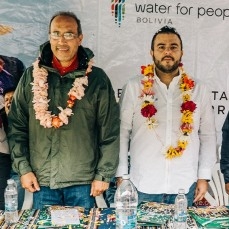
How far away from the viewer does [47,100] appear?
258 centimetres

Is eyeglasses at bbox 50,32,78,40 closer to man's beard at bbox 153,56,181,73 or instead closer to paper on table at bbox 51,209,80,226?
man's beard at bbox 153,56,181,73

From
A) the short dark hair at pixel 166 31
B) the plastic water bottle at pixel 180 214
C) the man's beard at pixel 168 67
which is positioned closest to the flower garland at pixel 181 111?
the man's beard at pixel 168 67

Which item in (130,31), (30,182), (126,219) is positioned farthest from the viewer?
(130,31)

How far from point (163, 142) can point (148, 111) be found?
0.22 meters

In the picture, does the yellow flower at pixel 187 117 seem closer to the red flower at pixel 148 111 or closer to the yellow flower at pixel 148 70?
the red flower at pixel 148 111

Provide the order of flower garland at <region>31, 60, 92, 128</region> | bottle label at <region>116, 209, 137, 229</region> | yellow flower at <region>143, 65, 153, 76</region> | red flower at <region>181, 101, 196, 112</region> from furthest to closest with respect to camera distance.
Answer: yellow flower at <region>143, 65, 153, 76</region> → red flower at <region>181, 101, 196, 112</region> → flower garland at <region>31, 60, 92, 128</region> → bottle label at <region>116, 209, 137, 229</region>

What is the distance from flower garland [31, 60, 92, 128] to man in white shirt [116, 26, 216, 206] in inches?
13.6

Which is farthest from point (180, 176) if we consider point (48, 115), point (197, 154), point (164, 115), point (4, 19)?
point (4, 19)

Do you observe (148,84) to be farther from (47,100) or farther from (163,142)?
(47,100)

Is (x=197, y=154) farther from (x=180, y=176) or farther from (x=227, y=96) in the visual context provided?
(x=227, y=96)

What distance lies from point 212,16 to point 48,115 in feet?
4.23

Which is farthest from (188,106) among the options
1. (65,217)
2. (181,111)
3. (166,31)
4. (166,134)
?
Result: (65,217)

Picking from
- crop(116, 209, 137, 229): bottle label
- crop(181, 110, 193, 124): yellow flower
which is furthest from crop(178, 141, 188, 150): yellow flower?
crop(116, 209, 137, 229): bottle label

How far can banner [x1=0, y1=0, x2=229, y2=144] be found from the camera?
2.96m
